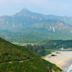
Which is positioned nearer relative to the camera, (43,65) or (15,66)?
(15,66)

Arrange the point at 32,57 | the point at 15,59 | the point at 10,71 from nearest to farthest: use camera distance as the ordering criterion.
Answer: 1. the point at 10,71
2. the point at 15,59
3. the point at 32,57

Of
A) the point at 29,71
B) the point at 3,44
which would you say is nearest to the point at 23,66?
the point at 29,71

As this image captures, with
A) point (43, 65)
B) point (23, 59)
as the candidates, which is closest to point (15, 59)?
point (23, 59)

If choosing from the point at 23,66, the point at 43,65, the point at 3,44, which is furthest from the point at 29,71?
the point at 3,44

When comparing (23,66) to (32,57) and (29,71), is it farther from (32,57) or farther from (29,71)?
(32,57)

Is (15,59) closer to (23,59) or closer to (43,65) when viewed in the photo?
(23,59)

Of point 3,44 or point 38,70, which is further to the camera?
point 3,44

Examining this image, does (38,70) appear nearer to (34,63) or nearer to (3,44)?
(34,63)

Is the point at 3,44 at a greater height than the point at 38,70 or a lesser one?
greater

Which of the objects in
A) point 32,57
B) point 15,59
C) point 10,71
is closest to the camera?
point 10,71
